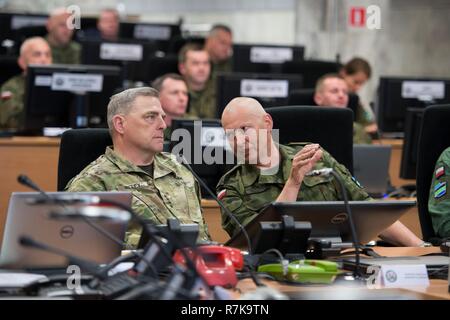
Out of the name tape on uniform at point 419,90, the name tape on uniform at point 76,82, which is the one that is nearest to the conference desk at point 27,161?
the name tape on uniform at point 76,82

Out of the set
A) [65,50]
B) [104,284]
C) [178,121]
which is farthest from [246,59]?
[104,284]

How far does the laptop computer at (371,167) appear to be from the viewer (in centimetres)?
545

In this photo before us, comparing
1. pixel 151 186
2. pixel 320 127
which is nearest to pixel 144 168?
pixel 151 186

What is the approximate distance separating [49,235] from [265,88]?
14.5 feet

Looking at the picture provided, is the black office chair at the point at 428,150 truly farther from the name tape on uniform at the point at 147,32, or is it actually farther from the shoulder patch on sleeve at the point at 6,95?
the name tape on uniform at the point at 147,32

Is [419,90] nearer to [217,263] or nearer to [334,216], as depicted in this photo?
[334,216]

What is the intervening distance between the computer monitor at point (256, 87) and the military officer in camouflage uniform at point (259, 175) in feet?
9.39

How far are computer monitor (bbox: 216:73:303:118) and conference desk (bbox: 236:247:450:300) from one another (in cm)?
402

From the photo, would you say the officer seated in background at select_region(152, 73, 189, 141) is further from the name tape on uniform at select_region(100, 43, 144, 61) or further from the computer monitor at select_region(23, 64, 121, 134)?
the name tape on uniform at select_region(100, 43, 144, 61)

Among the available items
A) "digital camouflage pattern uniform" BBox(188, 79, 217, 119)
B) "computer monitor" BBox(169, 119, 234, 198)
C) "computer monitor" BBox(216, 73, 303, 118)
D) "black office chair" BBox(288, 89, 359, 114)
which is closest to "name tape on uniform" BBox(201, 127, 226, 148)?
"computer monitor" BBox(169, 119, 234, 198)

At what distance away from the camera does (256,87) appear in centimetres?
712

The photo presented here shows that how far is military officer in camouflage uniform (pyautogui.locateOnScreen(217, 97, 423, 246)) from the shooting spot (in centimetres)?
389

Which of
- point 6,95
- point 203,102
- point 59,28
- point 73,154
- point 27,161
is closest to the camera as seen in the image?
point 73,154
